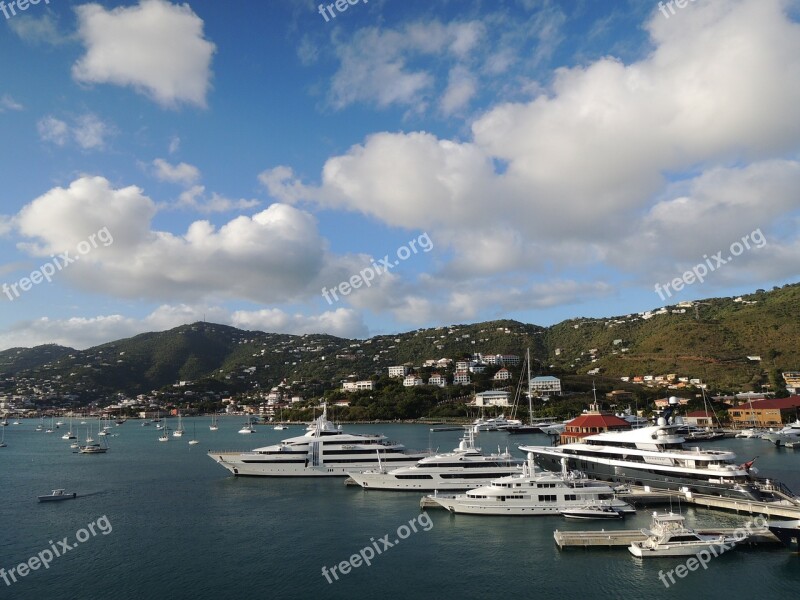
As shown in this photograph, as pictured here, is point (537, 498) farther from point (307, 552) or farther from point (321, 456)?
point (321, 456)

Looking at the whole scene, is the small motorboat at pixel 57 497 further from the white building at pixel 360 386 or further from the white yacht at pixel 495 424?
the white building at pixel 360 386

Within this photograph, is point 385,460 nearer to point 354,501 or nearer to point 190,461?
point 354,501

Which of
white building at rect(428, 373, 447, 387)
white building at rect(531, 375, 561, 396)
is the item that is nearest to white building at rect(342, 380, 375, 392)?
white building at rect(428, 373, 447, 387)

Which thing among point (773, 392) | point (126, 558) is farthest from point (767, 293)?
point (126, 558)

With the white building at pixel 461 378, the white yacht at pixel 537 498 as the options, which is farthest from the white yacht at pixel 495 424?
the white yacht at pixel 537 498

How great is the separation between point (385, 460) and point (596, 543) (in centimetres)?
2108

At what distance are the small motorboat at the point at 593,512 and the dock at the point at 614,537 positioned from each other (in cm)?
378

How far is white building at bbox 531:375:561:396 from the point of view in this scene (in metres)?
122

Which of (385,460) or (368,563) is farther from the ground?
(385,460)

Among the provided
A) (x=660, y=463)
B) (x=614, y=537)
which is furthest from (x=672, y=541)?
(x=660, y=463)

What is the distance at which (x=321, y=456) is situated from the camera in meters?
43.9

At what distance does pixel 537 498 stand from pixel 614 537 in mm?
5856

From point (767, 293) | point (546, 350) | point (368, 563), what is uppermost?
point (767, 293)

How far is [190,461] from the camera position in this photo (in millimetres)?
57938
